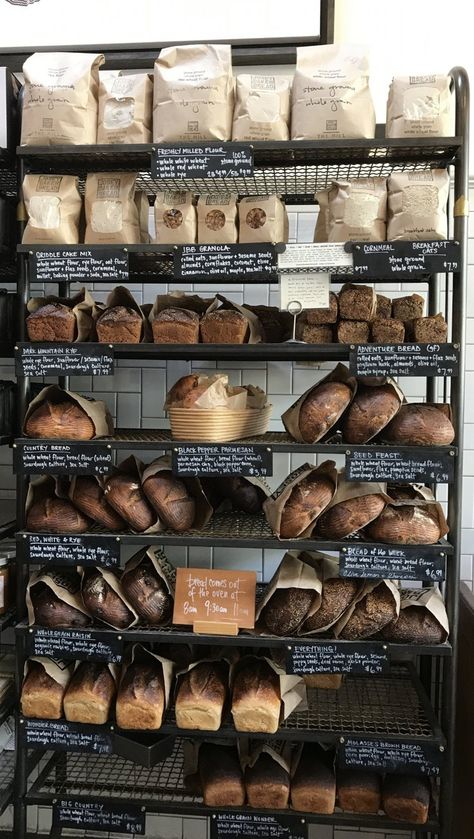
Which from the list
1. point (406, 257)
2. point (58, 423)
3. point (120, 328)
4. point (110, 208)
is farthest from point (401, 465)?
point (110, 208)

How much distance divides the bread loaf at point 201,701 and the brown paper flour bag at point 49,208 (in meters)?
1.38

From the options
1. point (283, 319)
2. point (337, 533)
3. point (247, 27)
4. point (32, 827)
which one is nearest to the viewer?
point (337, 533)

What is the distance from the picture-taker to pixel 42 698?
190 cm

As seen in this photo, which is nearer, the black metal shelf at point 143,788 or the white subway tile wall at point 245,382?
the black metal shelf at point 143,788

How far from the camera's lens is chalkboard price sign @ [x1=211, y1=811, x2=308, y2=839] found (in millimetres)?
1859

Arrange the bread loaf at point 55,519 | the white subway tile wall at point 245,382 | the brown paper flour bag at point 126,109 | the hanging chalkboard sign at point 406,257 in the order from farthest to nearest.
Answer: the white subway tile wall at point 245,382 → the bread loaf at point 55,519 → the brown paper flour bag at point 126,109 → the hanging chalkboard sign at point 406,257

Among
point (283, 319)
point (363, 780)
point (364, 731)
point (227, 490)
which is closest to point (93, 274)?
point (283, 319)

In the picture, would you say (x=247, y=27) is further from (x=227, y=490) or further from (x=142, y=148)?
(x=227, y=490)

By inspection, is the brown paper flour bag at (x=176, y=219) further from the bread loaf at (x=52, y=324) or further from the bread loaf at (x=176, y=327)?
the bread loaf at (x=52, y=324)

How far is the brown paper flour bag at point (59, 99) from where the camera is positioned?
1820 millimetres

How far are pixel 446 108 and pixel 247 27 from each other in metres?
1.02

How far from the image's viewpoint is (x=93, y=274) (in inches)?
72.0

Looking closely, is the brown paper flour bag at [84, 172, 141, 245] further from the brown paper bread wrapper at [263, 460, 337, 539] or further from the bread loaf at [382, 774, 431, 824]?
A: the bread loaf at [382, 774, 431, 824]

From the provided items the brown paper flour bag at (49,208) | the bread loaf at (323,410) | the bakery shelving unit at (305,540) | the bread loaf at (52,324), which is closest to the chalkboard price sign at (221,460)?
the bakery shelving unit at (305,540)
